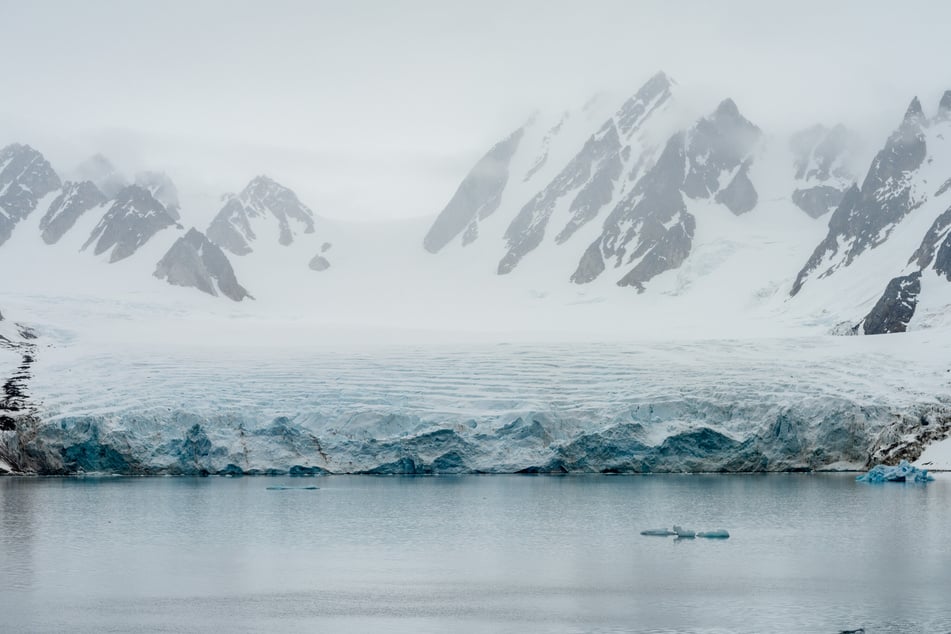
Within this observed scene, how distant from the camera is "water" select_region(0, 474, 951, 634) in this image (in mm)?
21141

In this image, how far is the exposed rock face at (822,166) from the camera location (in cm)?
13525

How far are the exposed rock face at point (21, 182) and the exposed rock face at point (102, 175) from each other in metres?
4.67

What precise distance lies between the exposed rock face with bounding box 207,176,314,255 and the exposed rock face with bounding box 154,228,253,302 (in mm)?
24101

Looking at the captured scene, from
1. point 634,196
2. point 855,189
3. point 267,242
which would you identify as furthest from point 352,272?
point 855,189

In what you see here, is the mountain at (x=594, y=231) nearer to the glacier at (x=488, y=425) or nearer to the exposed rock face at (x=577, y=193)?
the exposed rock face at (x=577, y=193)

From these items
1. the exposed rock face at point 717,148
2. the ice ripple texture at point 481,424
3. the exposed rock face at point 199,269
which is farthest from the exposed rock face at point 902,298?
the exposed rock face at point 199,269

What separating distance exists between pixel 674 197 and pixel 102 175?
8442 centimetres

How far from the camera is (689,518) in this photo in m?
35.1

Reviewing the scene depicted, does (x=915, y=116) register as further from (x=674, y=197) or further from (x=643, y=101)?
(x=643, y=101)

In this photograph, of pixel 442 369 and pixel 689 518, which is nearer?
pixel 689 518

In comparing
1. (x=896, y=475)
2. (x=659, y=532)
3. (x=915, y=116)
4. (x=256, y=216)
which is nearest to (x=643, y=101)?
(x=915, y=116)

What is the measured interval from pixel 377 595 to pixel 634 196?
412ft

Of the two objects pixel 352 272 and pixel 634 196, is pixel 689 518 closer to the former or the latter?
pixel 634 196

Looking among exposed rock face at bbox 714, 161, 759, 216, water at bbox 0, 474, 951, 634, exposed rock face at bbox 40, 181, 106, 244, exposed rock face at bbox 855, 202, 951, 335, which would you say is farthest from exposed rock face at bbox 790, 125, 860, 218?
water at bbox 0, 474, 951, 634
